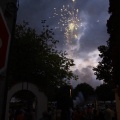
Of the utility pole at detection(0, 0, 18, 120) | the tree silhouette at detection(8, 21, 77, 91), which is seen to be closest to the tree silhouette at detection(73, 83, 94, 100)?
the tree silhouette at detection(8, 21, 77, 91)

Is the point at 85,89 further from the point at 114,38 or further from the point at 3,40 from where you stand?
the point at 3,40

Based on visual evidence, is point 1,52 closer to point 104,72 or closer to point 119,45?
point 119,45


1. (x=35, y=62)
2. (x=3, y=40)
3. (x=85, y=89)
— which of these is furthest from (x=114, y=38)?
(x=85, y=89)

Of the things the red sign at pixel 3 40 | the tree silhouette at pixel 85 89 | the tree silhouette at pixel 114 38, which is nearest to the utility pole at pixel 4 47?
the red sign at pixel 3 40

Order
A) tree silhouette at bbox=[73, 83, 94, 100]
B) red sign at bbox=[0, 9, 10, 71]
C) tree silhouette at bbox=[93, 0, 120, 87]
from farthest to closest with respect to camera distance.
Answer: tree silhouette at bbox=[73, 83, 94, 100]
tree silhouette at bbox=[93, 0, 120, 87]
red sign at bbox=[0, 9, 10, 71]

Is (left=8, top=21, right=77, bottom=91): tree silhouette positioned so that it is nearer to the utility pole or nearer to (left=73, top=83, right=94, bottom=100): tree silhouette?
the utility pole

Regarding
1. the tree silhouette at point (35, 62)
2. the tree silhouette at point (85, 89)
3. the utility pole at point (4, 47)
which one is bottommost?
the utility pole at point (4, 47)

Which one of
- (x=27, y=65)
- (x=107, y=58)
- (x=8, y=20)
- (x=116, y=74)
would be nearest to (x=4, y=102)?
(x=8, y=20)

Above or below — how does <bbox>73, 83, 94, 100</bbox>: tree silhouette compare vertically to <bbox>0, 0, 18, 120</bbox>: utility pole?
above

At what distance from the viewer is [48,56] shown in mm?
40469

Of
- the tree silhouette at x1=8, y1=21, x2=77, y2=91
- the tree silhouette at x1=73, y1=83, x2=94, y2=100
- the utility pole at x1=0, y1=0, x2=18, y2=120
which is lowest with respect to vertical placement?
the utility pole at x1=0, y1=0, x2=18, y2=120

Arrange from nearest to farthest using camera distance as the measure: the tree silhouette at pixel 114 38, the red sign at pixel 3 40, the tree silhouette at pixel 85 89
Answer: the red sign at pixel 3 40, the tree silhouette at pixel 114 38, the tree silhouette at pixel 85 89

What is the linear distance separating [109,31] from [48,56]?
36.1 feet

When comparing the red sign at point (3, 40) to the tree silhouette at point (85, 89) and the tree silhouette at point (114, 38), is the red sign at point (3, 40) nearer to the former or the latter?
the tree silhouette at point (114, 38)
